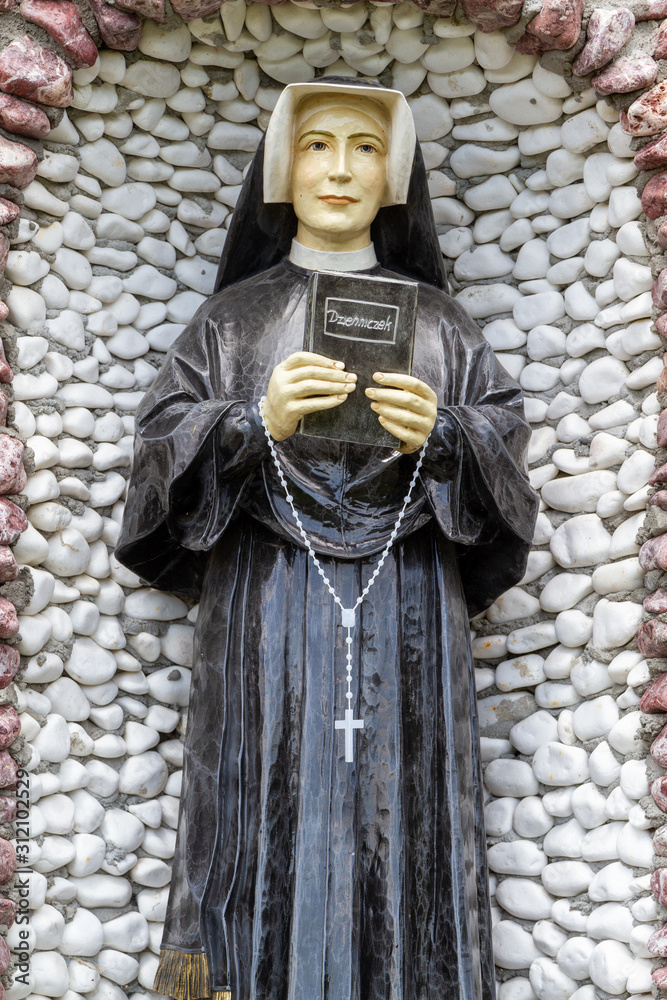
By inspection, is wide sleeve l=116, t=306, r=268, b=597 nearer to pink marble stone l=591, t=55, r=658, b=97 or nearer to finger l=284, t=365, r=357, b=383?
finger l=284, t=365, r=357, b=383

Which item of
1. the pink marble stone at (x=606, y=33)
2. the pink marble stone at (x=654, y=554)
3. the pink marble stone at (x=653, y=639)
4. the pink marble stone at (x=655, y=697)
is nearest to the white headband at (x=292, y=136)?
the pink marble stone at (x=606, y=33)

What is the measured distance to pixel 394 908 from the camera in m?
3.09

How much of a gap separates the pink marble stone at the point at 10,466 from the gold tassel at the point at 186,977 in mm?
969

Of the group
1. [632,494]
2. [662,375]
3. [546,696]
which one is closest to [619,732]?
[546,696]

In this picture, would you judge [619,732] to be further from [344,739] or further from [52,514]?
[52,514]

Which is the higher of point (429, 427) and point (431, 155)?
point (431, 155)

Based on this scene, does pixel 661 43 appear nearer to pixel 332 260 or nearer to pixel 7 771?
pixel 332 260

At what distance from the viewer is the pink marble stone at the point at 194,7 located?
3531mm

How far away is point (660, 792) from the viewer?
324 centimetres

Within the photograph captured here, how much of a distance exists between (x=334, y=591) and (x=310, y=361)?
0.47m

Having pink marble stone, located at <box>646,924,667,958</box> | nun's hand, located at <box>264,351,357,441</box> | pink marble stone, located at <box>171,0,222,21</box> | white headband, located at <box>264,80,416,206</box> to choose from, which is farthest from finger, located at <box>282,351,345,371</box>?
pink marble stone, located at <box>646,924,667,958</box>

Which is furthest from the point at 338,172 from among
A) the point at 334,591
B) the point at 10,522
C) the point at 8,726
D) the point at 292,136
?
the point at 8,726

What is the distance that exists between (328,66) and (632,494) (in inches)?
48.8

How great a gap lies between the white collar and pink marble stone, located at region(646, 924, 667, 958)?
58.3 inches
